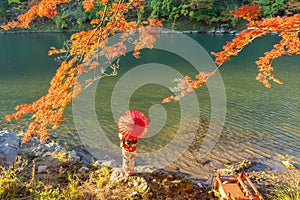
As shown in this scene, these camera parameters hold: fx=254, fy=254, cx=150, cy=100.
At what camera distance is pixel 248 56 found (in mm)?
16172

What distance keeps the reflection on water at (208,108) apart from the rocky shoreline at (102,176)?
1.75ft

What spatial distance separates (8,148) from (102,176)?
7.59 ft

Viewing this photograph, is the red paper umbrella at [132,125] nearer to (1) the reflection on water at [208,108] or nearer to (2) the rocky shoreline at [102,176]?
(2) the rocky shoreline at [102,176]

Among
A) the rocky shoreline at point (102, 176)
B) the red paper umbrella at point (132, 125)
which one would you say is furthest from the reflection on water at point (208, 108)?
the red paper umbrella at point (132, 125)

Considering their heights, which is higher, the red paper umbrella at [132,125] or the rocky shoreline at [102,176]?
the red paper umbrella at [132,125]

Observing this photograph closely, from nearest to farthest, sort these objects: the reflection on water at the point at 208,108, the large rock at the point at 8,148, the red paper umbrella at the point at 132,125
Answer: the red paper umbrella at the point at 132,125 → the large rock at the point at 8,148 → the reflection on water at the point at 208,108

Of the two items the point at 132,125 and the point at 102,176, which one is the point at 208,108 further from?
the point at 132,125

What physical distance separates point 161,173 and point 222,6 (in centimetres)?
2623

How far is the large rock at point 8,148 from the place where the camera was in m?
5.04

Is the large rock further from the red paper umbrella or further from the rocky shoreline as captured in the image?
the red paper umbrella

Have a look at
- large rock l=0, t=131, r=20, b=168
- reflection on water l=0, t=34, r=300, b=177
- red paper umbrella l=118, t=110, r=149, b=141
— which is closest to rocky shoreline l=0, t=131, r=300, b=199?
large rock l=0, t=131, r=20, b=168

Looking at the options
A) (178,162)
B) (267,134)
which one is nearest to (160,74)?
(267,134)

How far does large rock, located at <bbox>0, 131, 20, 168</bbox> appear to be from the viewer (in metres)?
5.04

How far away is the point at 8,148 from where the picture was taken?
5355 millimetres
